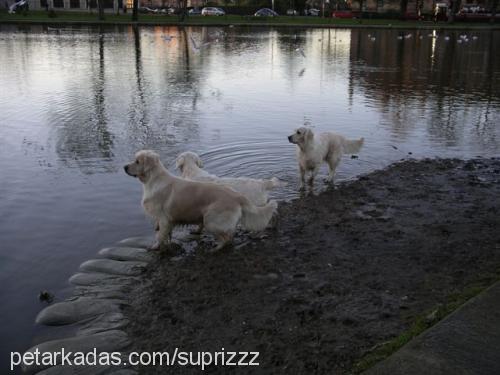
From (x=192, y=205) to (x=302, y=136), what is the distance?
390cm

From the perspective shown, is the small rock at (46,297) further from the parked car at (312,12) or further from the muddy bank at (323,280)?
the parked car at (312,12)

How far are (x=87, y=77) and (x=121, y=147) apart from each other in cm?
1159

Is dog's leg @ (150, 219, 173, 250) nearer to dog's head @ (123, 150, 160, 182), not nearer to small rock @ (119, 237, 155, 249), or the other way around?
small rock @ (119, 237, 155, 249)

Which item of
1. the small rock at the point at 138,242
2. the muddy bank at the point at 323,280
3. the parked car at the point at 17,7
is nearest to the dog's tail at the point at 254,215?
the muddy bank at the point at 323,280

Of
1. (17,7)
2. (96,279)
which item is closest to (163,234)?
(96,279)

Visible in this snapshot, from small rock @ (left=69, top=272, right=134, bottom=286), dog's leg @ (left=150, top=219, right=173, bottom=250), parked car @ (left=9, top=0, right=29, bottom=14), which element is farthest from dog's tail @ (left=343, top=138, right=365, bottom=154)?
parked car @ (left=9, top=0, right=29, bottom=14)

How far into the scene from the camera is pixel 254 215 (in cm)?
794

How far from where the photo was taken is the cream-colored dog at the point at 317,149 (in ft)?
36.1

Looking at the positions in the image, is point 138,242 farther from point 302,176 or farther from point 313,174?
point 313,174

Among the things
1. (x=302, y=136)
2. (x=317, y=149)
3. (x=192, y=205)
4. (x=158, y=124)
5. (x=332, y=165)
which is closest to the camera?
(x=192, y=205)

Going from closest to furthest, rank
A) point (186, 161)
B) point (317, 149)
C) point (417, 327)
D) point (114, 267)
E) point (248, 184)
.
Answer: point (417, 327)
point (114, 267)
point (248, 184)
point (186, 161)
point (317, 149)

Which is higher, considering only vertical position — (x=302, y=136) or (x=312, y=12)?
(x=312, y=12)

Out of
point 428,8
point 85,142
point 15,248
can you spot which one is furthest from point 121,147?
point 428,8

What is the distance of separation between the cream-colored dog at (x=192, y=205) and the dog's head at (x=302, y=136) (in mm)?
3212
